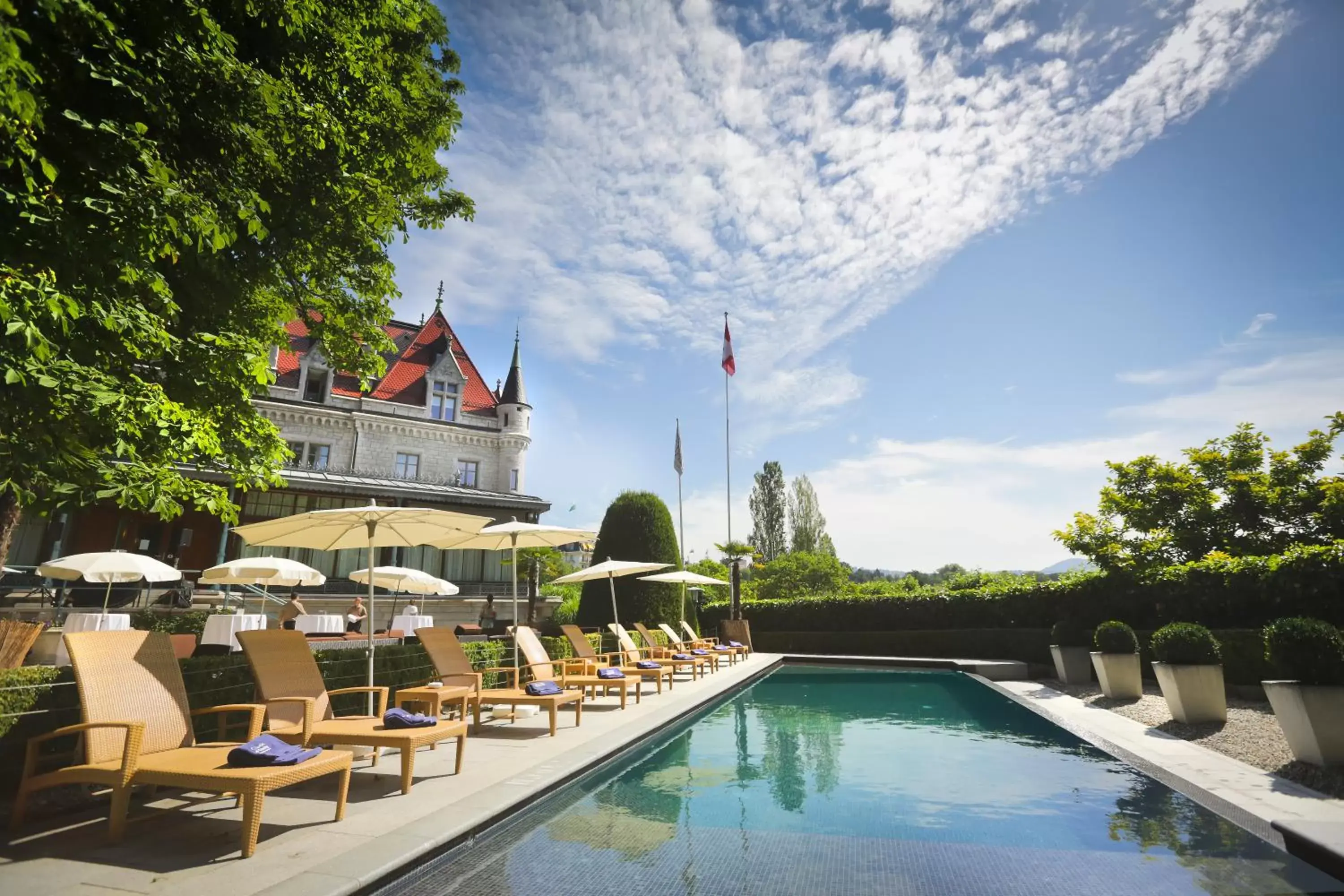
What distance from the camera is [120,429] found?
5.24m

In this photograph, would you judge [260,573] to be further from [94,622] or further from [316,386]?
[316,386]

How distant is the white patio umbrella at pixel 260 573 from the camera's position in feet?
44.7

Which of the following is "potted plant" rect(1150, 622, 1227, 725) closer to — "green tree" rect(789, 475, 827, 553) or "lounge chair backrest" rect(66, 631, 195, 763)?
"lounge chair backrest" rect(66, 631, 195, 763)

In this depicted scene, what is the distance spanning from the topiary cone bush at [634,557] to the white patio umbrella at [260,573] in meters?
8.62

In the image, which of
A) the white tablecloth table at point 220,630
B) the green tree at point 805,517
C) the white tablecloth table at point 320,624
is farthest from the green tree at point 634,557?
the green tree at point 805,517

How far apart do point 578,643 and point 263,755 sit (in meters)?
8.52

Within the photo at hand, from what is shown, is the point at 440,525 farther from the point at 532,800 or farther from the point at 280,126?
the point at 280,126

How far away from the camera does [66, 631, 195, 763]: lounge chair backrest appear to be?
397 centimetres

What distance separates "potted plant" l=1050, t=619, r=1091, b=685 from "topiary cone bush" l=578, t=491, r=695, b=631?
35.4ft

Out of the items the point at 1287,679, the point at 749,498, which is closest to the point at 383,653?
the point at 1287,679

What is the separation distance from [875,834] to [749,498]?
5436cm

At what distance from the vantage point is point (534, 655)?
A: 980 cm

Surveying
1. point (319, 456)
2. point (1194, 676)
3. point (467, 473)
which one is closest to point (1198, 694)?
point (1194, 676)

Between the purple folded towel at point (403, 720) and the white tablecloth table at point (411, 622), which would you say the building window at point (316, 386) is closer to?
the white tablecloth table at point (411, 622)
